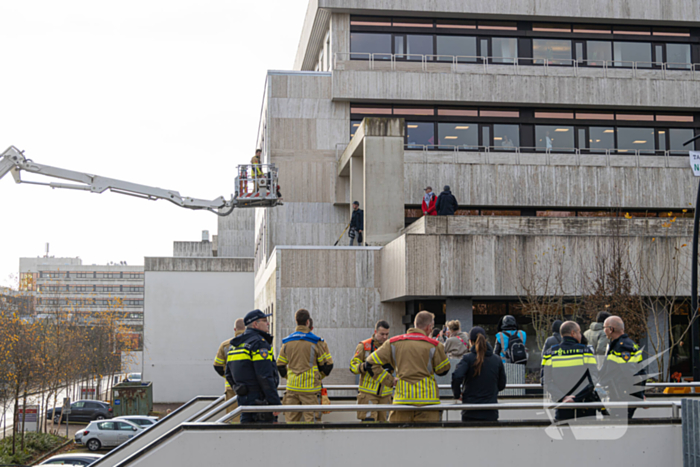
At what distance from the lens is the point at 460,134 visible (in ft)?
109

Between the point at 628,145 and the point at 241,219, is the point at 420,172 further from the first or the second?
the point at 241,219

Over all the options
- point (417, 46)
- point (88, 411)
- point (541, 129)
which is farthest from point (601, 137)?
point (88, 411)

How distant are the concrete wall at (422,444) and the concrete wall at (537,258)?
40.1 feet

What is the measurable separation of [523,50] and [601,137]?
538cm

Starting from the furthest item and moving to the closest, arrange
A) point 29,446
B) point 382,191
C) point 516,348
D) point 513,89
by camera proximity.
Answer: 1. point 29,446
2. point 513,89
3. point 382,191
4. point 516,348

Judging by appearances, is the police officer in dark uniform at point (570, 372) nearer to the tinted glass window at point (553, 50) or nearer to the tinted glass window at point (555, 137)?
the tinted glass window at point (555, 137)

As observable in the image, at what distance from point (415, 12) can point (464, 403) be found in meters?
26.9

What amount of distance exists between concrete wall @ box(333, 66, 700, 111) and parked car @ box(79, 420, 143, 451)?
19055 mm

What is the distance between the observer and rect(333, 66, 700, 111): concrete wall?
32.6 m

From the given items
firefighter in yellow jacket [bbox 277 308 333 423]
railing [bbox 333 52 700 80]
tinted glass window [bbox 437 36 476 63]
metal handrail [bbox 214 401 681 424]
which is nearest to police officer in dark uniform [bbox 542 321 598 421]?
metal handrail [bbox 214 401 681 424]

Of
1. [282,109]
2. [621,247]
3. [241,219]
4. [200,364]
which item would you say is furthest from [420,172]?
[241,219]

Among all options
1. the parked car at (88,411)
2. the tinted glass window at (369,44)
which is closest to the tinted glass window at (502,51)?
the tinted glass window at (369,44)

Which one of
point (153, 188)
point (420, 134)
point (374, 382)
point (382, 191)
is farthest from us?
point (420, 134)

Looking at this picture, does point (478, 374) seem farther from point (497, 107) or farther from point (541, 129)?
point (541, 129)
